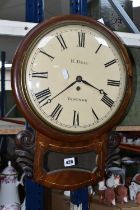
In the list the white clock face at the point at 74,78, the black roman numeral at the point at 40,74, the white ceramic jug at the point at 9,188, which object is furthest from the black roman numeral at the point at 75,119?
the white ceramic jug at the point at 9,188

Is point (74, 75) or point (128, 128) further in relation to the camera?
point (128, 128)

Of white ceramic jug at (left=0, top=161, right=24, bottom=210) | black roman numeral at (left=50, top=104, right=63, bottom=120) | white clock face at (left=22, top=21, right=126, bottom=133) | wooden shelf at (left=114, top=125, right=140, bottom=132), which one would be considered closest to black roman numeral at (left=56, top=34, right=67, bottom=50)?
white clock face at (left=22, top=21, right=126, bottom=133)

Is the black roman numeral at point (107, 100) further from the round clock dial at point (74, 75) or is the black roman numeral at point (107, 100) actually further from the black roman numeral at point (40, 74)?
the black roman numeral at point (40, 74)

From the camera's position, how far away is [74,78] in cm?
70

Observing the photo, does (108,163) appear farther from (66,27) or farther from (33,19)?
(33,19)

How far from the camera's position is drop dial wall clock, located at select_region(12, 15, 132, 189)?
2.19ft

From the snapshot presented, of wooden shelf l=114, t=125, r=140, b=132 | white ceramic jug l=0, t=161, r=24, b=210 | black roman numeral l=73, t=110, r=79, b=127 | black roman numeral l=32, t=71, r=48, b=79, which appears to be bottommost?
white ceramic jug l=0, t=161, r=24, b=210

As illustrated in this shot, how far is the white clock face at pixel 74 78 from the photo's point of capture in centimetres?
67

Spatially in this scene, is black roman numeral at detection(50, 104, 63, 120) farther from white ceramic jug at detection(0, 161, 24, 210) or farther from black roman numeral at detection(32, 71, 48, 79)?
white ceramic jug at detection(0, 161, 24, 210)

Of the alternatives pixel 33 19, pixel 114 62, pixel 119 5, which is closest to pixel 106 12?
Answer: pixel 119 5

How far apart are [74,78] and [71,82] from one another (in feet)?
0.04

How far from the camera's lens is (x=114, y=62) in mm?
734

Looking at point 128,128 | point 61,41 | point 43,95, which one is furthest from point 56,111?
point 128,128

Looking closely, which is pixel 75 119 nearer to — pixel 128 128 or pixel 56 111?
pixel 56 111
